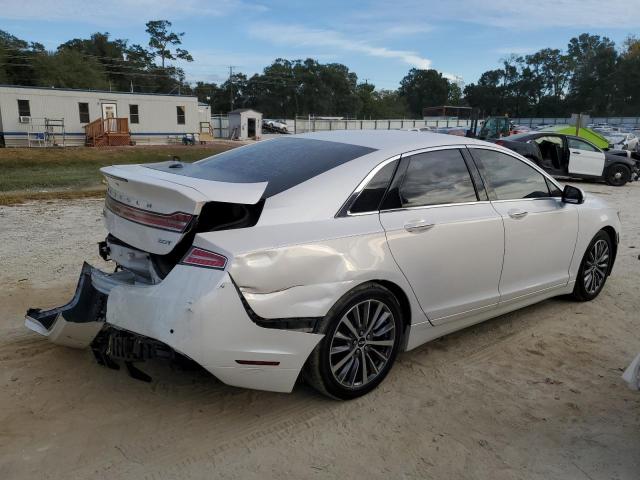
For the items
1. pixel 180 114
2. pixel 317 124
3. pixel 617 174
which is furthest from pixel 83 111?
pixel 617 174

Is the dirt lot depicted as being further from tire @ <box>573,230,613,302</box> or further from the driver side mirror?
the driver side mirror

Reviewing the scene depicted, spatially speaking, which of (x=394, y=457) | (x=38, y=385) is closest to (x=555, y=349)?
(x=394, y=457)

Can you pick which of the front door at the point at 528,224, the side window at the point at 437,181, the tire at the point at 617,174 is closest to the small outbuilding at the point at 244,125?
the tire at the point at 617,174

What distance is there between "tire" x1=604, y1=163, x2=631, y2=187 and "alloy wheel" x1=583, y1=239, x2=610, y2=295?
1191 centimetres

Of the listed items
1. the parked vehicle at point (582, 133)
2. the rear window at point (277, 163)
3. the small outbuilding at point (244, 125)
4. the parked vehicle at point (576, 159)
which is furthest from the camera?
the small outbuilding at point (244, 125)

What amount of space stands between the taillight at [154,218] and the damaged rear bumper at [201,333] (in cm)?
24

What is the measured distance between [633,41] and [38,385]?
13823 cm

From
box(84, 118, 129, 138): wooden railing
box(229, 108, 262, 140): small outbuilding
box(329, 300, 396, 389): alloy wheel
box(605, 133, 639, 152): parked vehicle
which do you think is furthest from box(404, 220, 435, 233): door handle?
box(229, 108, 262, 140): small outbuilding

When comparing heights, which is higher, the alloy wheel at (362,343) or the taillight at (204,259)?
the taillight at (204,259)

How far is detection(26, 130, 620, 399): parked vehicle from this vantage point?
2729 mm

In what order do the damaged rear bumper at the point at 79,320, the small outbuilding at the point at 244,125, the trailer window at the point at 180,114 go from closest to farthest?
the damaged rear bumper at the point at 79,320 → the trailer window at the point at 180,114 → the small outbuilding at the point at 244,125

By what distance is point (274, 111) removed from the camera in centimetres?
9900

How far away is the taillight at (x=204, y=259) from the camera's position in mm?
2660

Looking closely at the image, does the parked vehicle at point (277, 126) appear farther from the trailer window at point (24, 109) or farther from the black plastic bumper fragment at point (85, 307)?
the black plastic bumper fragment at point (85, 307)
